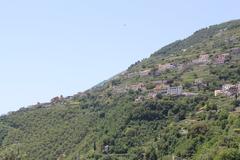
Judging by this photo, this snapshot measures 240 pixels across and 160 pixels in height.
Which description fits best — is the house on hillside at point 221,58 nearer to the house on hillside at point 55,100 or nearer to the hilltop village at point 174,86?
the hilltop village at point 174,86

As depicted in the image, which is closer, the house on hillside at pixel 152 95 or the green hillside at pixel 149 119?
the green hillside at pixel 149 119

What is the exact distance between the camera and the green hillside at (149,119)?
100 meters

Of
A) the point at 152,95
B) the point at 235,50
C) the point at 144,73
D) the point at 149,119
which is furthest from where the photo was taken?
the point at 144,73

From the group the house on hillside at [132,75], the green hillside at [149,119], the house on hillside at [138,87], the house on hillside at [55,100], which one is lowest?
the green hillside at [149,119]

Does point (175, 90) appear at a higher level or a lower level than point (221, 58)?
lower

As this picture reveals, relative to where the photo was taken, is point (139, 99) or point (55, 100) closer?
point (139, 99)

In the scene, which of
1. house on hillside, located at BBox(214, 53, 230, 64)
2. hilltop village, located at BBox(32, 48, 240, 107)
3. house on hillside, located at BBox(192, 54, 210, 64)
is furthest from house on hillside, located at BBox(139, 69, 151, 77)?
house on hillside, located at BBox(214, 53, 230, 64)

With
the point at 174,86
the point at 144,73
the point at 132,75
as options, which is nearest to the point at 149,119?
the point at 174,86

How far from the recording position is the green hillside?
100500mm

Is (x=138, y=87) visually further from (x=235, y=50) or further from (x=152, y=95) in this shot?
(x=235, y=50)

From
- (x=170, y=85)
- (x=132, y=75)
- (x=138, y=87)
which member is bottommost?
(x=170, y=85)

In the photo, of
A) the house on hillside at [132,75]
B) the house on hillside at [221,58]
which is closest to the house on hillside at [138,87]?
the house on hillside at [132,75]

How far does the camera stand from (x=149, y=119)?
12175cm

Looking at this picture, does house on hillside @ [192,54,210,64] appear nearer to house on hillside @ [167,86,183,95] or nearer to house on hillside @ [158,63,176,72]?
house on hillside @ [158,63,176,72]
